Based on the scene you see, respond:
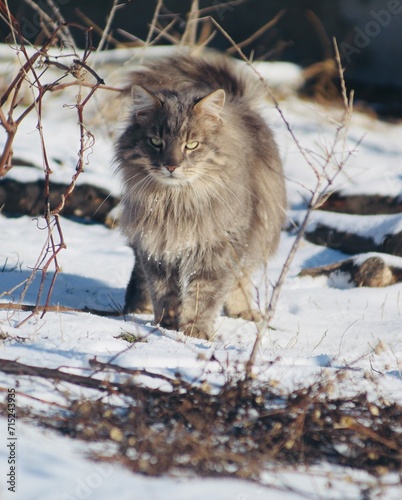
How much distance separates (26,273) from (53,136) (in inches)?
140

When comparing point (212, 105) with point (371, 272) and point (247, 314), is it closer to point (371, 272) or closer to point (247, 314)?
point (247, 314)

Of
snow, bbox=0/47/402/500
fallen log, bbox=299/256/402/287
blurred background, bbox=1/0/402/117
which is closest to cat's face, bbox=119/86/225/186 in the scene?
snow, bbox=0/47/402/500

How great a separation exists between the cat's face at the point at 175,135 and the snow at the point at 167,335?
57 cm

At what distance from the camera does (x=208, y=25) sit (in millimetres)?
9812

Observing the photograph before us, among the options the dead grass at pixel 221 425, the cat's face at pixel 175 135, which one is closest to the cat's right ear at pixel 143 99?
the cat's face at pixel 175 135

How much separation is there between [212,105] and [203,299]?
117 centimetres

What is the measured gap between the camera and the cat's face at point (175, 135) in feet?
13.3

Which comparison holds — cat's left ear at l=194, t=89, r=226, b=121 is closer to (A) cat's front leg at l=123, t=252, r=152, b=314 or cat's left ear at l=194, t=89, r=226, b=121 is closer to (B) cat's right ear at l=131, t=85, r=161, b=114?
(B) cat's right ear at l=131, t=85, r=161, b=114

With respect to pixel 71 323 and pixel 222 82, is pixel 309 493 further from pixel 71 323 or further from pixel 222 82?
pixel 222 82

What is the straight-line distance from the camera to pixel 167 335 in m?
3.75

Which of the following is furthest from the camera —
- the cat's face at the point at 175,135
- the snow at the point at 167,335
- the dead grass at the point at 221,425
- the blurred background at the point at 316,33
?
the blurred background at the point at 316,33

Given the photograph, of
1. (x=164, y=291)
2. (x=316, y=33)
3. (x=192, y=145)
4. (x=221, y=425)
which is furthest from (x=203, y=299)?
(x=316, y=33)

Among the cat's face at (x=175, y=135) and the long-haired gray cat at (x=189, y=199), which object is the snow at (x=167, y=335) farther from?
the cat's face at (x=175, y=135)

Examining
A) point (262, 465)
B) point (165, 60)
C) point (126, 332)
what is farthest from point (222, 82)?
point (262, 465)
